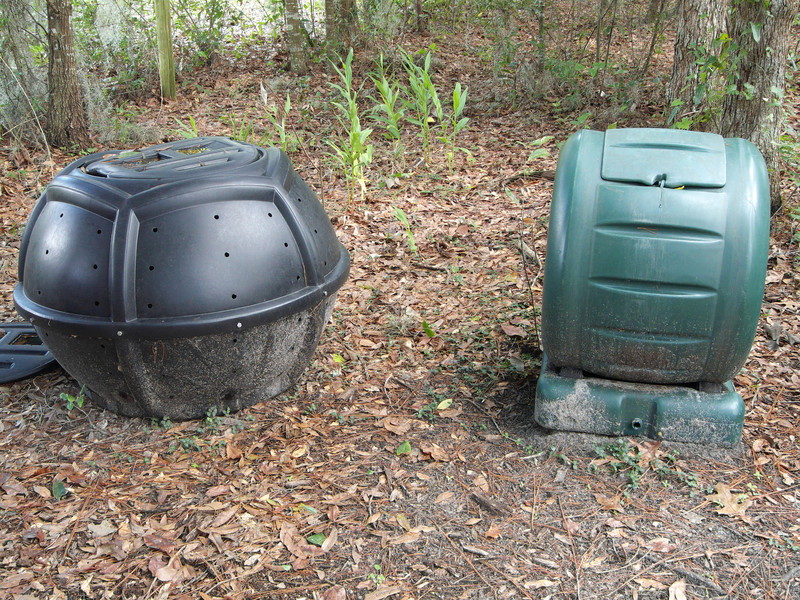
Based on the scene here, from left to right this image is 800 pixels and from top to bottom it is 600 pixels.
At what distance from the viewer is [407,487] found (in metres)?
2.71

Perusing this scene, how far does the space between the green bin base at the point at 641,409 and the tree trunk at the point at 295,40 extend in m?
6.59

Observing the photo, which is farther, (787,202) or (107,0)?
(107,0)

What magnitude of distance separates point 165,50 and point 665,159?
6.58 m

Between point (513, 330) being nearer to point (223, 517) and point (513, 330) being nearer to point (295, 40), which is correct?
point (223, 517)

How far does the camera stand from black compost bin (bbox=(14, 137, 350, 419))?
8.53ft

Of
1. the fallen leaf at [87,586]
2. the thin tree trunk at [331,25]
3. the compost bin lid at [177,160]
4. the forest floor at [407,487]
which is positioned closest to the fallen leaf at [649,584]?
the forest floor at [407,487]

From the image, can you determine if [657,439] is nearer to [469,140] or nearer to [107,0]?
[469,140]

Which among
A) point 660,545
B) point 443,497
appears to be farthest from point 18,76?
point 660,545

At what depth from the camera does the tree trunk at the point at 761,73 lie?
4.15m

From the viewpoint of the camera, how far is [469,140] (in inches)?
262

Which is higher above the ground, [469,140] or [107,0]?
[107,0]

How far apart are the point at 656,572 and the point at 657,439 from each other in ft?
2.10

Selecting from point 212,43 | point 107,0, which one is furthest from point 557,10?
point 107,0

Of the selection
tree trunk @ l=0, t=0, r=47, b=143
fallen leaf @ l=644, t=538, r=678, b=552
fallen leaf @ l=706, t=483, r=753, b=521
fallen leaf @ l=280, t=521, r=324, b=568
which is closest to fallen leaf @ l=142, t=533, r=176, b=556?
fallen leaf @ l=280, t=521, r=324, b=568
